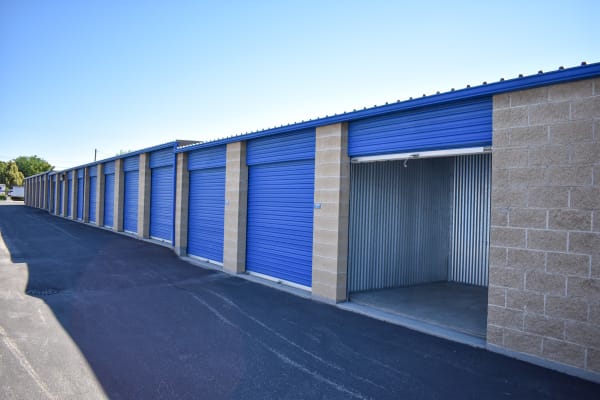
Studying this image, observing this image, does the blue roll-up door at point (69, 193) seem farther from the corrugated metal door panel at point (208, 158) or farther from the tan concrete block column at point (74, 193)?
the corrugated metal door panel at point (208, 158)

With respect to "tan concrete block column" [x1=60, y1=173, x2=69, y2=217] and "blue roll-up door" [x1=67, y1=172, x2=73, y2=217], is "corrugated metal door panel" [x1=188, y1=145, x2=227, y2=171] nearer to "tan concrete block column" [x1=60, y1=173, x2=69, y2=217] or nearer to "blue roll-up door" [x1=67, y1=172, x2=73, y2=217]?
"blue roll-up door" [x1=67, y1=172, x2=73, y2=217]

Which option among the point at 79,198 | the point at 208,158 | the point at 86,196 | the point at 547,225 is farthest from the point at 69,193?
the point at 547,225

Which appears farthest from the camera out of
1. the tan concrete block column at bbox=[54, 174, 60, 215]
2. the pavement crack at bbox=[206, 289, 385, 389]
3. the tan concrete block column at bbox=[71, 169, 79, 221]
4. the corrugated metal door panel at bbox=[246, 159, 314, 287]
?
the tan concrete block column at bbox=[54, 174, 60, 215]

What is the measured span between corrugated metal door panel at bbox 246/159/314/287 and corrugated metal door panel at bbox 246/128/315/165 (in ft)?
0.65

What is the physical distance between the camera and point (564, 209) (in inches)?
220

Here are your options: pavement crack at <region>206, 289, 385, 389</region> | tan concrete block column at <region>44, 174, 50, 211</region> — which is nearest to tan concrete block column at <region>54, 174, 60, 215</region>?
tan concrete block column at <region>44, 174, 50, 211</region>

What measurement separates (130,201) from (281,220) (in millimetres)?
14071

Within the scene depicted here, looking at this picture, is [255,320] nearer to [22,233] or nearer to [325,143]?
[325,143]

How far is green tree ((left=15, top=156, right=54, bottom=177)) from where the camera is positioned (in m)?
104

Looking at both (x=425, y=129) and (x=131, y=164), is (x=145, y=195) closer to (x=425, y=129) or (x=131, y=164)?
(x=131, y=164)

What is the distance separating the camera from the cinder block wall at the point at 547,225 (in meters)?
5.37

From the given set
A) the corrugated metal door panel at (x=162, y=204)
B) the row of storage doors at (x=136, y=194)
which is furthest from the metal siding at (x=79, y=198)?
the corrugated metal door panel at (x=162, y=204)

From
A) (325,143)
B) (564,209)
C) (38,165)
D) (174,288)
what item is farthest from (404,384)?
(38,165)

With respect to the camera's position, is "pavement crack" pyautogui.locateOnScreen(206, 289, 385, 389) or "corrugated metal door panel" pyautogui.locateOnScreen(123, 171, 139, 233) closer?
"pavement crack" pyautogui.locateOnScreen(206, 289, 385, 389)
